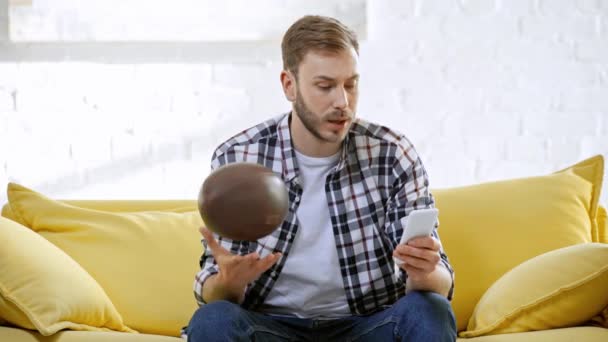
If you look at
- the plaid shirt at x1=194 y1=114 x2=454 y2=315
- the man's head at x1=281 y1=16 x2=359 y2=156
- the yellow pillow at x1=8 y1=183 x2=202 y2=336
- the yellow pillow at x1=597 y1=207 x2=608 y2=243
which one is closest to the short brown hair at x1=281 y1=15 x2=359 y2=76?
the man's head at x1=281 y1=16 x2=359 y2=156

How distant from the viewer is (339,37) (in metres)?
2.26

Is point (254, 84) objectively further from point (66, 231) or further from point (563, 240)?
point (563, 240)

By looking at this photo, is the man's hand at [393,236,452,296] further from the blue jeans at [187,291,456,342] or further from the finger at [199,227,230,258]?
the finger at [199,227,230,258]

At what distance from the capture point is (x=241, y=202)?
1.80 metres

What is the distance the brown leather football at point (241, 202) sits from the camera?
5.91 feet

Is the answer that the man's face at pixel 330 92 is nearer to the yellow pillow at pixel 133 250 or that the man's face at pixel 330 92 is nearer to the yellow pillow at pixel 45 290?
the yellow pillow at pixel 133 250

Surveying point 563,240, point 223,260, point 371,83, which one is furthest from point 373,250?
point 371,83

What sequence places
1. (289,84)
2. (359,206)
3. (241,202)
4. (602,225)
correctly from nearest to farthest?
1. (241,202)
2. (359,206)
3. (289,84)
4. (602,225)

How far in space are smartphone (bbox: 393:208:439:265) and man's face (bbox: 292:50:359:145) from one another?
43 centimetres

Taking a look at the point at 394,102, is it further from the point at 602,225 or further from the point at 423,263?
the point at 423,263

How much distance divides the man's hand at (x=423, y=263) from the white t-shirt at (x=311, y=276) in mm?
224

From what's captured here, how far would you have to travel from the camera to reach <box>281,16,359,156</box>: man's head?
223 centimetres

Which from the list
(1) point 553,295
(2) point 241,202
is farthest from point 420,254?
(1) point 553,295

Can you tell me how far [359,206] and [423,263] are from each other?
341mm
